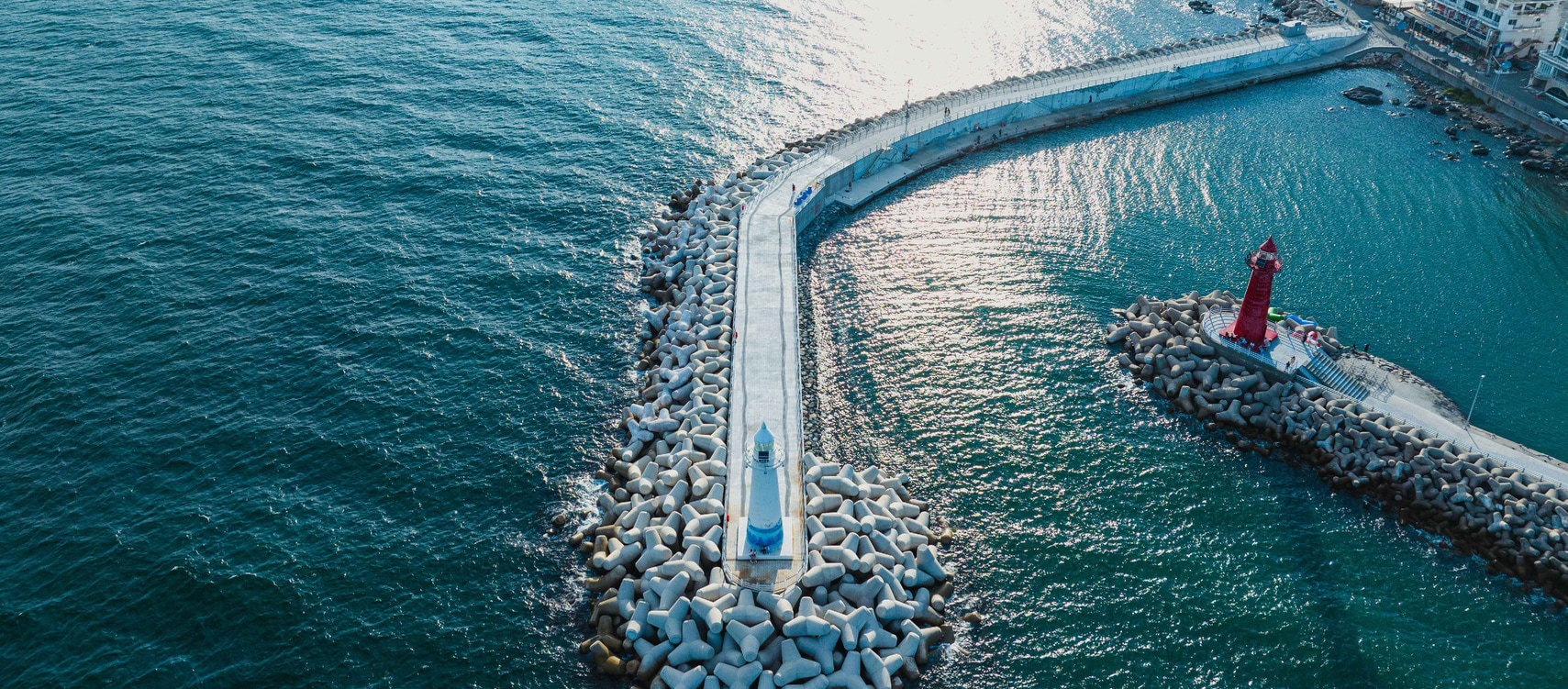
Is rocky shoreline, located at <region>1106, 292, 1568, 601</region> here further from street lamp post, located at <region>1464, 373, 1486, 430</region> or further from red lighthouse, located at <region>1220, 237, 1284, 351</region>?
street lamp post, located at <region>1464, 373, 1486, 430</region>

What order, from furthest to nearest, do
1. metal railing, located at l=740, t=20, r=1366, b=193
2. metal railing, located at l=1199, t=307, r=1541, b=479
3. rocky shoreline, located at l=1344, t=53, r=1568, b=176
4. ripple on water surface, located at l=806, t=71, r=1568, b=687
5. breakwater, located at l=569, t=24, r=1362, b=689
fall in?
rocky shoreline, located at l=1344, t=53, r=1568, b=176 < metal railing, located at l=740, t=20, r=1366, b=193 < metal railing, located at l=1199, t=307, r=1541, b=479 < ripple on water surface, located at l=806, t=71, r=1568, b=687 < breakwater, located at l=569, t=24, r=1362, b=689

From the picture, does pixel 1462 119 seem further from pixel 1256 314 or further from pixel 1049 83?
pixel 1256 314

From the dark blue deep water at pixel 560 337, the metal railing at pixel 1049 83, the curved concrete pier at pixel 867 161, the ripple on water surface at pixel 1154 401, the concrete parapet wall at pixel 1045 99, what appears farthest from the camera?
the metal railing at pixel 1049 83

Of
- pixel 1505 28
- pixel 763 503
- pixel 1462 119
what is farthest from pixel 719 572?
pixel 1505 28

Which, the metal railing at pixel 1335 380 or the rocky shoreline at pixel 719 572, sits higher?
the metal railing at pixel 1335 380

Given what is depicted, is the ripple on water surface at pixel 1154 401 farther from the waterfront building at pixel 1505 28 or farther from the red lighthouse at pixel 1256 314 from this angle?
the waterfront building at pixel 1505 28

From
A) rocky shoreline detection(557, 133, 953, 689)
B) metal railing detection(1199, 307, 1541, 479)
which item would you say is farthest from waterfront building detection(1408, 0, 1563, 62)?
rocky shoreline detection(557, 133, 953, 689)

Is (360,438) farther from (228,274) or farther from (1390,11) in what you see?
(1390,11)

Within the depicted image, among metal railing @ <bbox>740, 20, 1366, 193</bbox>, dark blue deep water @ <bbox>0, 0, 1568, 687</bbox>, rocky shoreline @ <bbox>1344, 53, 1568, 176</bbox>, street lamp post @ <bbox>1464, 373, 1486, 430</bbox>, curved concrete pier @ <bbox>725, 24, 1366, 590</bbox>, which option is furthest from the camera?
rocky shoreline @ <bbox>1344, 53, 1568, 176</bbox>

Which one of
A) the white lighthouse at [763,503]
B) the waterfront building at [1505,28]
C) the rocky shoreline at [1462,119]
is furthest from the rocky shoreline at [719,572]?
the waterfront building at [1505,28]
